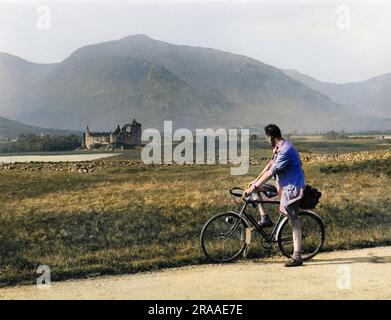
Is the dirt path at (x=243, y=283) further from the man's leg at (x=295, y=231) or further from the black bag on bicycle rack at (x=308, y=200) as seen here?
the black bag on bicycle rack at (x=308, y=200)

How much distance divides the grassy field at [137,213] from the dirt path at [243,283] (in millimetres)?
623

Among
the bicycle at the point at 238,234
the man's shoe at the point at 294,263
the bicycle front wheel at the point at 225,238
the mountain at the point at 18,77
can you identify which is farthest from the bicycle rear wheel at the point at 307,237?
the mountain at the point at 18,77

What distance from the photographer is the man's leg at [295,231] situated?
885 centimetres

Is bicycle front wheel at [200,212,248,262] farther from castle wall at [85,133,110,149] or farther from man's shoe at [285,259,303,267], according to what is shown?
castle wall at [85,133,110,149]

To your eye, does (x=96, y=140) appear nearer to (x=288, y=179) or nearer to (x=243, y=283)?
(x=288, y=179)

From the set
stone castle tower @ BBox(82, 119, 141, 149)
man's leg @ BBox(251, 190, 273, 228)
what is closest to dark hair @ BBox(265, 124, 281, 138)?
man's leg @ BBox(251, 190, 273, 228)

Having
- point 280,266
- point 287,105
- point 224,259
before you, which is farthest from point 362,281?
point 287,105

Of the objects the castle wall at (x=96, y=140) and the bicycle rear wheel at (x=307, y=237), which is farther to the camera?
the castle wall at (x=96, y=140)

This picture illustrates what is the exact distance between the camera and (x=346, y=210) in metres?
16.9

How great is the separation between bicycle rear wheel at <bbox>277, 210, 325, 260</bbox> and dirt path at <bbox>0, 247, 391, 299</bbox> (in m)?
0.38

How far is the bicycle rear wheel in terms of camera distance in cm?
933

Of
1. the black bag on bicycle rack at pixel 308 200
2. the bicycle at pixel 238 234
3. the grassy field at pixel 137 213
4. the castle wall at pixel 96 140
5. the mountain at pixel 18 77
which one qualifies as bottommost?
the grassy field at pixel 137 213

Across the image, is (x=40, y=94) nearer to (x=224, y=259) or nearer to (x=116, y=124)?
(x=116, y=124)

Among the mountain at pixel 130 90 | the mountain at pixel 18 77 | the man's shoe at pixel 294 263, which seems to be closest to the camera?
the man's shoe at pixel 294 263
